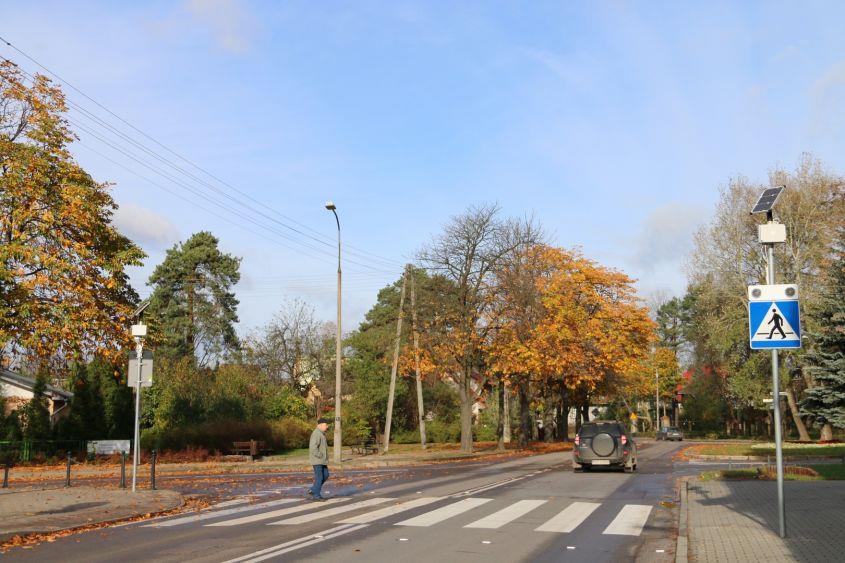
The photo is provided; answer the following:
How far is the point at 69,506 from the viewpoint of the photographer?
50.7 ft

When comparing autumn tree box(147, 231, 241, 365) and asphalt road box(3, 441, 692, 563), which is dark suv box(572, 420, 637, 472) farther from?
autumn tree box(147, 231, 241, 365)

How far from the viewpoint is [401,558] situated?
9.66 meters

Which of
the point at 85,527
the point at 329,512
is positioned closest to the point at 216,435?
the point at 329,512

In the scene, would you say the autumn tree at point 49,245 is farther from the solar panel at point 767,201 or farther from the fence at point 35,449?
the solar panel at point 767,201

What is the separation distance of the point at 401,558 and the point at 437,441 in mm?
49787

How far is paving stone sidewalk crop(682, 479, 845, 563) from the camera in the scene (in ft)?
31.1

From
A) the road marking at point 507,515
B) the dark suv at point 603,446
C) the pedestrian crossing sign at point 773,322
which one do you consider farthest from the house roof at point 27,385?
the pedestrian crossing sign at point 773,322

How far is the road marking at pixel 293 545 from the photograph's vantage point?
9.64 meters

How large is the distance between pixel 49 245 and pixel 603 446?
1927 centimetres

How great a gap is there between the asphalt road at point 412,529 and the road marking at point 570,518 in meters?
0.02

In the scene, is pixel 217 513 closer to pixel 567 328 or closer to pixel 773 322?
pixel 773 322

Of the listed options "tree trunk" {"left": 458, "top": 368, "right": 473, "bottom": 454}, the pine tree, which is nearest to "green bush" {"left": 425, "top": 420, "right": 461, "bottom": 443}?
"tree trunk" {"left": 458, "top": 368, "right": 473, "bottom": 454}

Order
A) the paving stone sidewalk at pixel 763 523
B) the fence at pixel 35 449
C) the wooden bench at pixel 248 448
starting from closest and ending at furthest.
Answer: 1. the paving stone sidewalk at pixel 763 523
2. the fence at pixel 35 449
3. the wooden bench at pixel 248 448

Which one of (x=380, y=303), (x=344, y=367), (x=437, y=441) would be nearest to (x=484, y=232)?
(x=437, y=441)
